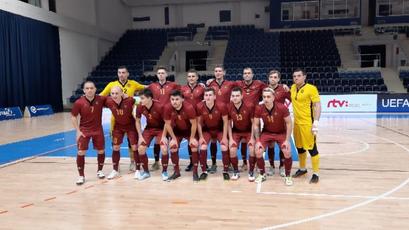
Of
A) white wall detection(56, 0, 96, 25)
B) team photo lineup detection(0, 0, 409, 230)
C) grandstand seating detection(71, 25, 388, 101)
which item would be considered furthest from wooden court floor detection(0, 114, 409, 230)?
white wall detection(56, 0, 96, 25)

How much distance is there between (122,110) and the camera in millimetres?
6000

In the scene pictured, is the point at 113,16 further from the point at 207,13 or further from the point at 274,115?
the point at 274,115

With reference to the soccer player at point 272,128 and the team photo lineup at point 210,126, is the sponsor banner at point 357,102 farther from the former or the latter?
the soccer player at point 272,128

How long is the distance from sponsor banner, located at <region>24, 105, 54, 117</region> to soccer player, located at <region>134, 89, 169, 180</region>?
13935mm

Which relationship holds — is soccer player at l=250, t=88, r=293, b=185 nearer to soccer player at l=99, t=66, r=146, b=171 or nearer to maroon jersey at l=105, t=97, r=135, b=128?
maroon jersey at l=105, t=97, r=135, b=128

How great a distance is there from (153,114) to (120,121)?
0.57 m

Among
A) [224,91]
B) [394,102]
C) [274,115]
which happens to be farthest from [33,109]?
[394,102]

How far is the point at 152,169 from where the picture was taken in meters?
6.48

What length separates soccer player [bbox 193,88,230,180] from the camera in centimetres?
573

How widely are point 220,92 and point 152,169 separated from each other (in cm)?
184

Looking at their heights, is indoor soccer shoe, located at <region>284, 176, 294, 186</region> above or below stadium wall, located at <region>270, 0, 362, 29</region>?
below

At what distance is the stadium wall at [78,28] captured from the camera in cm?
1925

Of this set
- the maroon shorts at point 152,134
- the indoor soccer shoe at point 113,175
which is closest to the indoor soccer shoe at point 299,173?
the maroon shorts at point 152,134

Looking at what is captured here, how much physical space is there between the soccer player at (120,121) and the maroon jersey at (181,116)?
725 millimetres
